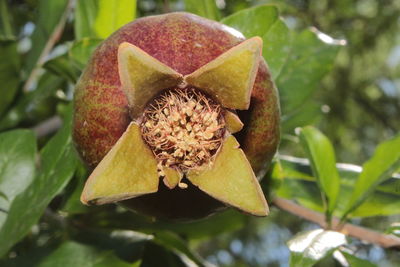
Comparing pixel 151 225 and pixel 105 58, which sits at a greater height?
pixel 105 58

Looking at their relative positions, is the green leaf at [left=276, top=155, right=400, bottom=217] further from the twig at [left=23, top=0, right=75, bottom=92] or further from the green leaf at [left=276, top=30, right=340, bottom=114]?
the twig at [left=23, top=0, right=75, bottom=92]

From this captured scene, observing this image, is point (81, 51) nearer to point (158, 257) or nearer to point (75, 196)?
point (75, 196)

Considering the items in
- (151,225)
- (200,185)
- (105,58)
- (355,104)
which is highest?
(105,58)

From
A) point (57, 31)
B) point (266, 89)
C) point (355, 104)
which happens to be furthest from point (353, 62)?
point (266, 89)

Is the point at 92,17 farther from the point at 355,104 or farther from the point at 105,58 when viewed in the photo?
the point at 355,104

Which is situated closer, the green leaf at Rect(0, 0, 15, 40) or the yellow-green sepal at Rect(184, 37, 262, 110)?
the yellow-green sepal at Rect(184, 37, 262, 110)

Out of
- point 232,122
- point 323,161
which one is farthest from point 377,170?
point 232,122

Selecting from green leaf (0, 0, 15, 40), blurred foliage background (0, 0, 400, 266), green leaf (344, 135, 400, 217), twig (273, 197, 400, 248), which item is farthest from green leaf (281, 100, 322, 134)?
green leaf (0, 0, 15, 40)
